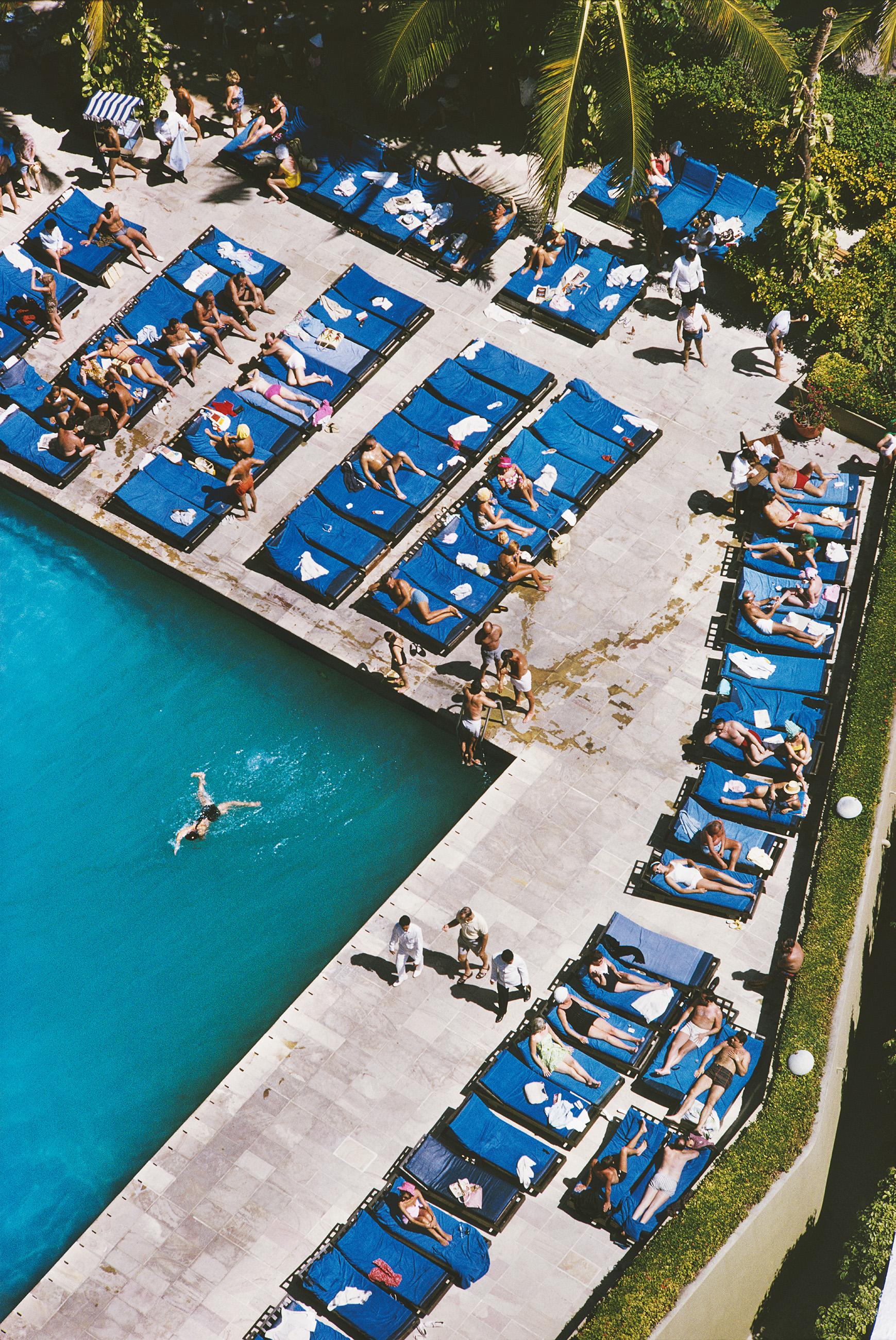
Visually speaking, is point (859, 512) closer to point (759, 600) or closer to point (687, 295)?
point (759, 600)

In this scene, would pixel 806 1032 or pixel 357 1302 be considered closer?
pixel 357 1302

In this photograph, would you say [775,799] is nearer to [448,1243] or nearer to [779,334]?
[448,1243]

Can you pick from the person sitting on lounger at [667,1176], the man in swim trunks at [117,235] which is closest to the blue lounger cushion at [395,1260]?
the person sitting on lounger at [667,1176]

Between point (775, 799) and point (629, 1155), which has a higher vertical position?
point (775, 799)

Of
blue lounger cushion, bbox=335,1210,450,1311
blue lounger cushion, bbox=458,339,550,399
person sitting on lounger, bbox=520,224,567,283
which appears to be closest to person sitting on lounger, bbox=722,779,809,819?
blue lounger cushion, bbox=335,1210,450,1311

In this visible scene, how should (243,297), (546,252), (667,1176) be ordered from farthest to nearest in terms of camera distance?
(546,252) < (243,297) < (667,1176)

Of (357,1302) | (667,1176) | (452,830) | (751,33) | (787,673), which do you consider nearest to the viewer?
(357,1302)

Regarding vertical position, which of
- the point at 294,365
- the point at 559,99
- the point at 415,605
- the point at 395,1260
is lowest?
the point at 395,1260

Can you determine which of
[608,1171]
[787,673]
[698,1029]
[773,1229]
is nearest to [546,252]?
[787,673]

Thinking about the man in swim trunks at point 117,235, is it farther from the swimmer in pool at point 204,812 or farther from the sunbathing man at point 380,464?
the swimmer in pool at point 204,812
